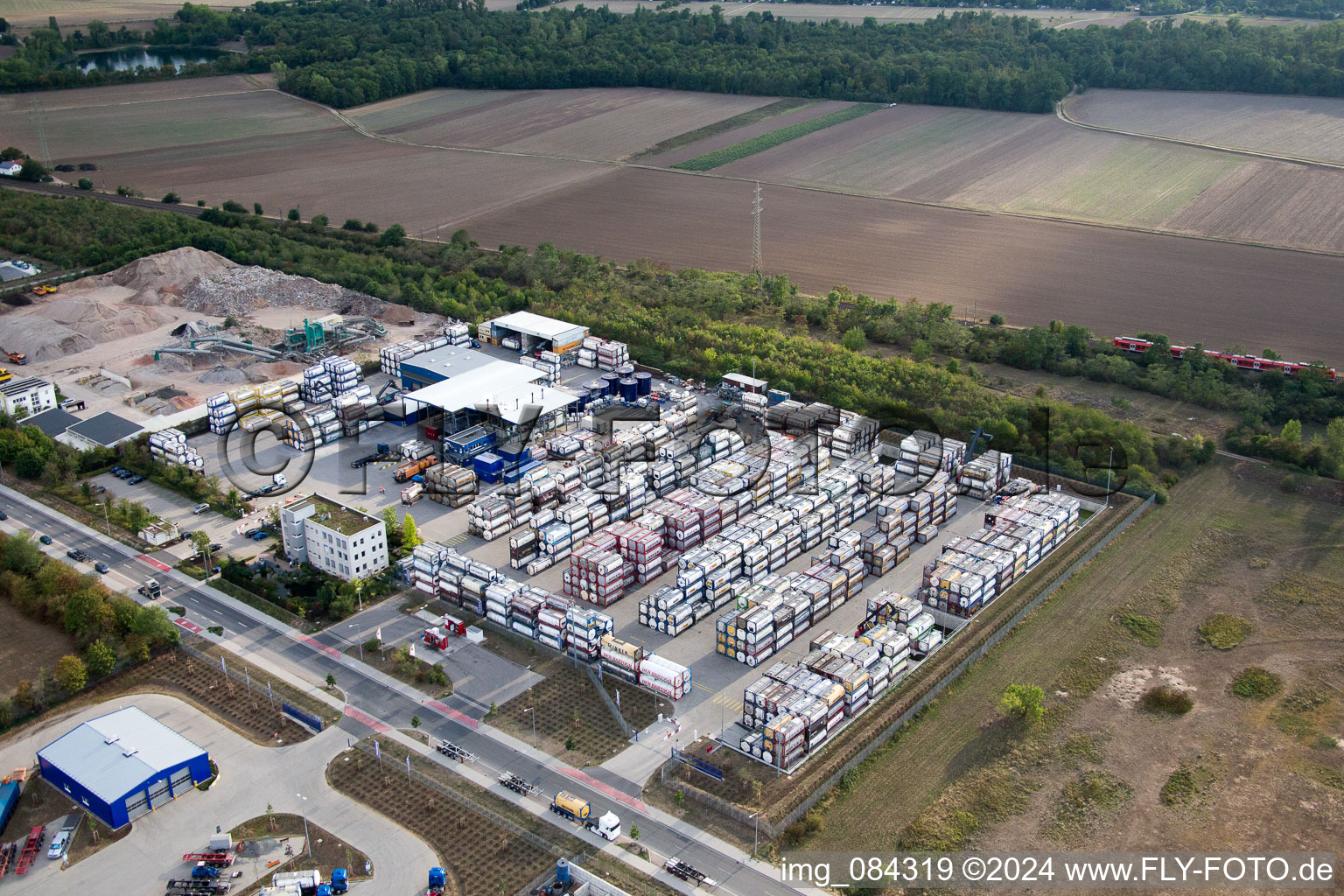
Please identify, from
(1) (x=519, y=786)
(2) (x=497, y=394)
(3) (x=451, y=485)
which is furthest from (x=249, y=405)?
(1) (x=519, y=786)

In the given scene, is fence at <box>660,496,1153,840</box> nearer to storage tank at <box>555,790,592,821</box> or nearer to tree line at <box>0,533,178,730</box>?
storage tank at <box>555,790,592,821</box>

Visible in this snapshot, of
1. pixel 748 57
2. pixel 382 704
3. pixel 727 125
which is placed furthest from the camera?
pixel 748 57

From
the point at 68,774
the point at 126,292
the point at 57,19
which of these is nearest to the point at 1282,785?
the point at 68,774

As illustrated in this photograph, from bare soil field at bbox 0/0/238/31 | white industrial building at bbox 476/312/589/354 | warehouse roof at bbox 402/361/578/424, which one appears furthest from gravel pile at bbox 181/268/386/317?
bare soil field at bbox 0/0/238/31

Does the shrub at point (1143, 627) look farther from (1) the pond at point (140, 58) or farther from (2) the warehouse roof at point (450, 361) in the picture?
(1) the pond at point (140, 58)

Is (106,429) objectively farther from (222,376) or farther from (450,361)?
(450,361)

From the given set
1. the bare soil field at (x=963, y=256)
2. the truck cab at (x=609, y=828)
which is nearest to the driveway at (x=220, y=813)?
the truck cab at (x=609, y=828)
